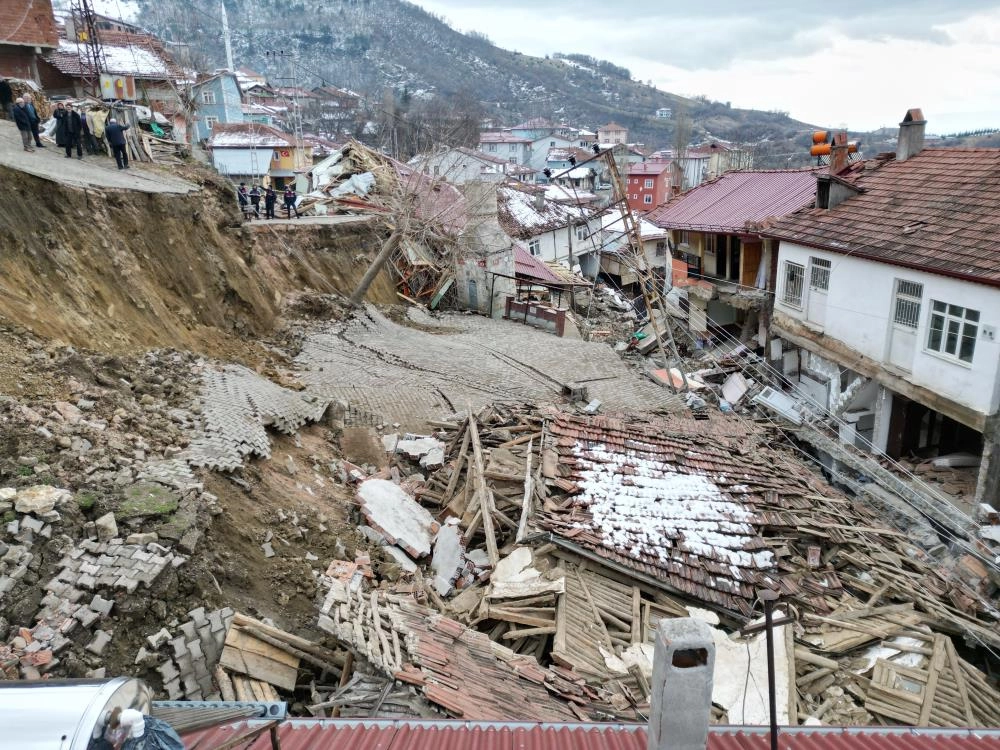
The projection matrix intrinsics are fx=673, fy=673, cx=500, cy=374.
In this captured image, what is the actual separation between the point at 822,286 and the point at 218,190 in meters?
17.9

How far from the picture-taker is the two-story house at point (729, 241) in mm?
22656

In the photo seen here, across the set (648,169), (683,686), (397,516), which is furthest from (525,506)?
(648,169)

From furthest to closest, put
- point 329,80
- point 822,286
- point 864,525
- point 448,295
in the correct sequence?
point 329,80 → point 448,295 → point 822,286 → point 864,525

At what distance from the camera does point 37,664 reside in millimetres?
5875

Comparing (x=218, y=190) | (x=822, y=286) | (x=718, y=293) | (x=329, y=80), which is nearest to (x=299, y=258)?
(x=218, y=190)

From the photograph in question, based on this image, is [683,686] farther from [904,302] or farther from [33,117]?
[33,117]

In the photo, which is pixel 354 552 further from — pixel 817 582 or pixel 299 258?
pixel 299 258

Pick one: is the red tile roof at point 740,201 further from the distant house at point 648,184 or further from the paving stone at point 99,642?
the distant house at point 648,184

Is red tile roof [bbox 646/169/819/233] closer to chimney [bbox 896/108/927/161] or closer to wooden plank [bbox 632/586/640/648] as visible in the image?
chimney [bbox 896/108/927/161]

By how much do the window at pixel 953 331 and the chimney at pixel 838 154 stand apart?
287 inches

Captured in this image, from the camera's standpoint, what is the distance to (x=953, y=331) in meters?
14.4

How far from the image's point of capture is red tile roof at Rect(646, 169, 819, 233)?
→ 22562 millimetres

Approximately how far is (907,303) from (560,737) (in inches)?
569

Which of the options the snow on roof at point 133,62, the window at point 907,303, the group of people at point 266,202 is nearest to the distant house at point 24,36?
the snow on roof at point 133,62
